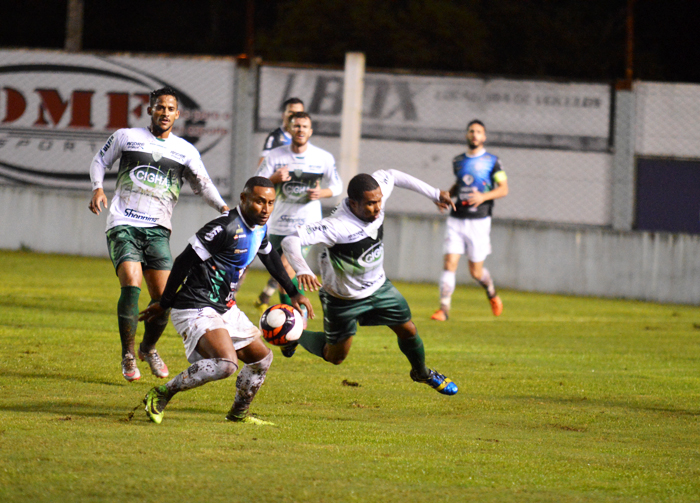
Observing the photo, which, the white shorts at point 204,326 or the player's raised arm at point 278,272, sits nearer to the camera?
the white shorts at point 204,326

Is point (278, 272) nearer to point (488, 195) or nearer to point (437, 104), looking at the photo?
point (488, 195)

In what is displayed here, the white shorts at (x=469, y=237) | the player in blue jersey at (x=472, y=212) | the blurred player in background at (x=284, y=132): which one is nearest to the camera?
the blurred player in background at (x=284, y=132)

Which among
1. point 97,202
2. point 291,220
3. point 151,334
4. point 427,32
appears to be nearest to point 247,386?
point 151,334

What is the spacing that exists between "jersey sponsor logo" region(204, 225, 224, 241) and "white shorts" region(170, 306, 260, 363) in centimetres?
42

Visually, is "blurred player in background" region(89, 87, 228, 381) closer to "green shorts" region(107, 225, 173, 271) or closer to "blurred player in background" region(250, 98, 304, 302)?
"green shorts" region(107, 225, 173, 271)

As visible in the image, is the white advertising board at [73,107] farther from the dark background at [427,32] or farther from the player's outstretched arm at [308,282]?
the player's outstretched arm at [308,282]

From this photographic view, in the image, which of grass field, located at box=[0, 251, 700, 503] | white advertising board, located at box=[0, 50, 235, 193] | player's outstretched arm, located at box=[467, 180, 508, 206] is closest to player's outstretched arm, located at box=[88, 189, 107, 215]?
grass field, located at box=[0, 251, 700, 503]

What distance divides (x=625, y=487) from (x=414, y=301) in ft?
30.8

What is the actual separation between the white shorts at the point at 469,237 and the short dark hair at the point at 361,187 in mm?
5382

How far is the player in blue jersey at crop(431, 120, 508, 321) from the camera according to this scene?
1151 centimetres

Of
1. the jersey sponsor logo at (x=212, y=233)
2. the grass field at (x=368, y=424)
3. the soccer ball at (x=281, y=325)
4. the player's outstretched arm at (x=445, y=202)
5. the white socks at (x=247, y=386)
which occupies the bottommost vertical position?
the grass field at (x=368, y=424)

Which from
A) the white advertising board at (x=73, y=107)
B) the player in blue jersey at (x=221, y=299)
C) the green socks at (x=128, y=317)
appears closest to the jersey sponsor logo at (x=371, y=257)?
the player in blue jersey at (x=221, y=299)

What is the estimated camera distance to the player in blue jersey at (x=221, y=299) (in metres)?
5.59

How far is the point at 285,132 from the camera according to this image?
10.3 metres
